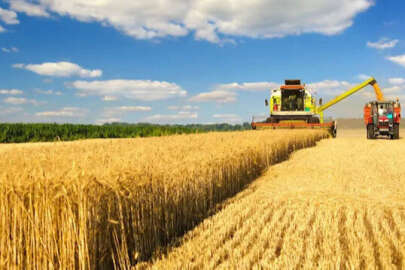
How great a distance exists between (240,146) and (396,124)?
15123 mm

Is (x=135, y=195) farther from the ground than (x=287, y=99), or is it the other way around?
(x=287, y=99)

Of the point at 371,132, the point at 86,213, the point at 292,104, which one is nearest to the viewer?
the point at 86,213

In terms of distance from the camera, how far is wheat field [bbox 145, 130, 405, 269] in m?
3.78

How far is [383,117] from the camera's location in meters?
19.1

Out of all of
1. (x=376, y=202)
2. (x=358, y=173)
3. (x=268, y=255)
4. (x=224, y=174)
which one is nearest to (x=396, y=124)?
(x=358, y=173)

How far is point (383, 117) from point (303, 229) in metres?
16.7

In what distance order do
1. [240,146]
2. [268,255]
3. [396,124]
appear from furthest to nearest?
[396,124], [240,146], [268,255]

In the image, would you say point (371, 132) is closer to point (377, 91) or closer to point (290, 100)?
point (290, 100)

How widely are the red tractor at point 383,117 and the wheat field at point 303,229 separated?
38.0 ft

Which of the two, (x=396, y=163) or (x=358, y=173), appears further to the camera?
(x=396, y=163)

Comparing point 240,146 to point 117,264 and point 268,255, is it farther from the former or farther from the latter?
point 117,264

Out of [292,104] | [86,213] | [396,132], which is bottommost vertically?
[86,213]

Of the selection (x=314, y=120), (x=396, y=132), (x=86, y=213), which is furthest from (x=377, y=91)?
(x=86, y=213)

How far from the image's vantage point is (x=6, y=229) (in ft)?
10.4
